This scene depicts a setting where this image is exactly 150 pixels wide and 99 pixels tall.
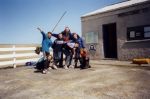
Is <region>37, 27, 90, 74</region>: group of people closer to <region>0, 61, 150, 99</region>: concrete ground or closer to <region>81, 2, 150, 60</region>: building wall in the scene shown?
<region>0, 61, 150, 99</region>: concrete ground

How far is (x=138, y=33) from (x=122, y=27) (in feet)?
4.47

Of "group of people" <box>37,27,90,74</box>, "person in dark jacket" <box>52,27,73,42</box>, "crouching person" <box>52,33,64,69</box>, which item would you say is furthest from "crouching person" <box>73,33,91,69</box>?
"crouching person" <box>52,33,64,69</box>

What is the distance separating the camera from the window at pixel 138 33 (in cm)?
1508

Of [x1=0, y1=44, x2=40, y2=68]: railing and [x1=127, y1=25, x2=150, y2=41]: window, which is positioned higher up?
[x1=127, y1=25, x2=150, y2=41]: window

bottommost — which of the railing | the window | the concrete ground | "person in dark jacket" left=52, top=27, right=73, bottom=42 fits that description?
the concrete ground

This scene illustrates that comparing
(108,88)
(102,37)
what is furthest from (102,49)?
(108,88)

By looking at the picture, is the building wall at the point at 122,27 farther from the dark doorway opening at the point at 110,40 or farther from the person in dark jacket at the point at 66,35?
the person in dark jacket at the point at 66,35

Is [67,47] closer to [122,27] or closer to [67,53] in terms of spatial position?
[67,53]

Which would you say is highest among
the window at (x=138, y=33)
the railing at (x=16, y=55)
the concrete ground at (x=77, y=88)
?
the window at (x=138, y=33)

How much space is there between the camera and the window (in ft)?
49.5

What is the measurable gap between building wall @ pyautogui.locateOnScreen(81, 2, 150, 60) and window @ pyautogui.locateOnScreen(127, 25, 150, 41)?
25 cm

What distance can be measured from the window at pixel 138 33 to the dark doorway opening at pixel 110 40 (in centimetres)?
179

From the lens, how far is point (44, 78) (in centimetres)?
895

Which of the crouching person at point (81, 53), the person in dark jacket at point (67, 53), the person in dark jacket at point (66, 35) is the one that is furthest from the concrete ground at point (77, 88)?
the person in dark jacket at point (66, 35)
